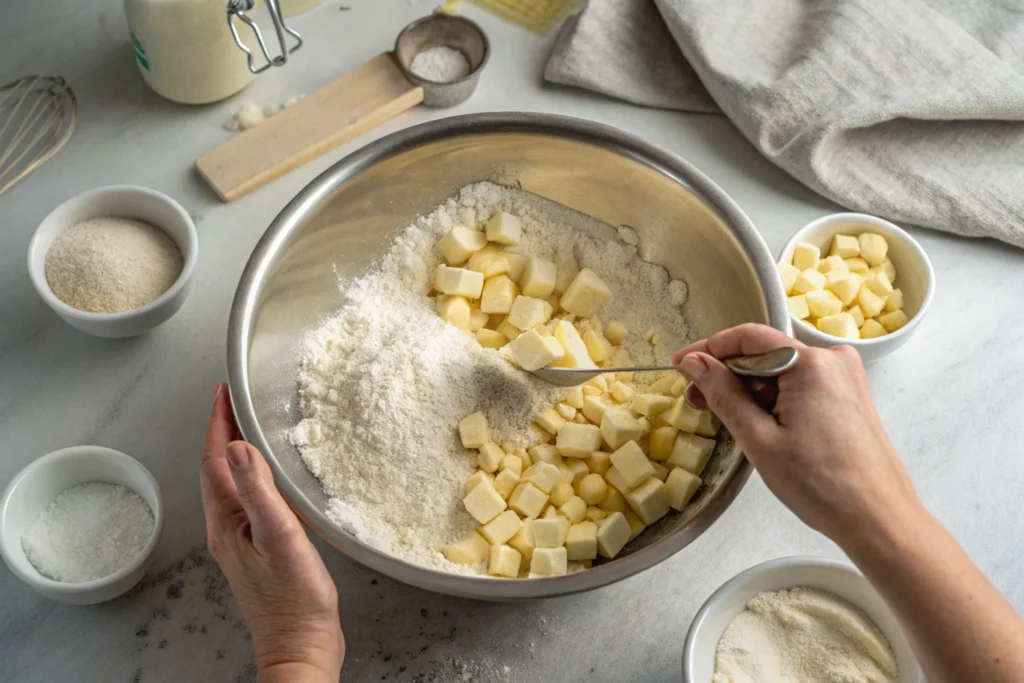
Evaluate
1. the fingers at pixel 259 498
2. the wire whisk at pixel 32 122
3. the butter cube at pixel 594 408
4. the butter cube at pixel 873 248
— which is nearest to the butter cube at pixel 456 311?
the butter cube at pixel 594 408

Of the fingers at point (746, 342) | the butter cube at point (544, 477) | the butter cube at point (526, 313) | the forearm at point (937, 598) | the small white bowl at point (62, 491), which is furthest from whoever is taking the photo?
the butter cube at point (526, 313)

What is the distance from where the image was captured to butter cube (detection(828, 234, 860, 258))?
4.82ft

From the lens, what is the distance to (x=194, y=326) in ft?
4.89

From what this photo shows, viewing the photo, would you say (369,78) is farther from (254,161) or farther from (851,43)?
(851,43)

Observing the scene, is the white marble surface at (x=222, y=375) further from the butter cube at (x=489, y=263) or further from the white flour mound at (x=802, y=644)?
the butter cube at (x=489, y=263)

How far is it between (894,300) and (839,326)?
0.14 meters

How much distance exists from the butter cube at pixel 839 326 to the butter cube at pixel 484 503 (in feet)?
1.89

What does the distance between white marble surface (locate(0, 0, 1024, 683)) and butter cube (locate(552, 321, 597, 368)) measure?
12.5 inches

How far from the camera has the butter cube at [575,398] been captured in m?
1.32

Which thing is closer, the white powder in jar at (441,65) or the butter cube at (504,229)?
the butter cube at (504,229)

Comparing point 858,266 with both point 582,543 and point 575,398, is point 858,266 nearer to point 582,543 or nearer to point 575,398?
point 575,398

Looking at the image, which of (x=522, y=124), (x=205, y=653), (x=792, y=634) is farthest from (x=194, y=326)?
(x=792, y=634)

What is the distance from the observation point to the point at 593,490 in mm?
1254

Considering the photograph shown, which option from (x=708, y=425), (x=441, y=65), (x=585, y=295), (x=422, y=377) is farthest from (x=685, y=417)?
(x=441, y=65)
